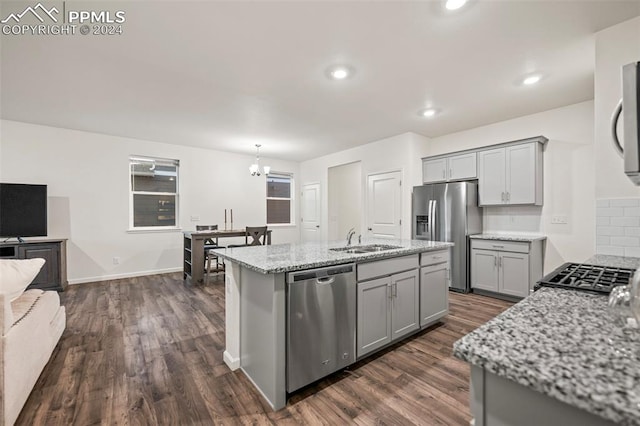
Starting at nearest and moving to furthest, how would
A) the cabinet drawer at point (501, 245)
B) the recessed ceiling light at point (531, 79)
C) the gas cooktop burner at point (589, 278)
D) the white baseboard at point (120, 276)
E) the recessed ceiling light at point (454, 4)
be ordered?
the gas cooktop burner at point (589, 278), the recessed ceiling light at point (454, 4), the recessed ceiling light at point (531, 79), the cabinet drawer at point (501, 245), the white baseboard at point (120, 276)

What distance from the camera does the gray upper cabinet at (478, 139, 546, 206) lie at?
3.88 meters

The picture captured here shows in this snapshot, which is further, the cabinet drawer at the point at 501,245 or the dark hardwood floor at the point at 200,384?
the cabinet drawer at the point at 501,245

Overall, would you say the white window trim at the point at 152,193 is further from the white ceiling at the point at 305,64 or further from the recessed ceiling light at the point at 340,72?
the recessed ceiling light at the point at 340,72

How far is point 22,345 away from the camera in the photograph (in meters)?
1.69

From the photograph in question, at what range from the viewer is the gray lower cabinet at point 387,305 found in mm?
2229

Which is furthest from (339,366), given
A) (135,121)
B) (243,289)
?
(135,121)

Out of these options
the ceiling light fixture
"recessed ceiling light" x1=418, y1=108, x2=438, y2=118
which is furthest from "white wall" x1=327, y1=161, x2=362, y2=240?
"recessed ceiling light" x1=418, y1=108, x2=438, y2=118

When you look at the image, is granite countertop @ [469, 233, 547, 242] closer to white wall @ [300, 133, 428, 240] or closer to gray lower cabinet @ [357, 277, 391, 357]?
white wall @ [300, 133, 428, 240]

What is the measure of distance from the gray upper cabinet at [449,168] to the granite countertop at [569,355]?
12.9 feet

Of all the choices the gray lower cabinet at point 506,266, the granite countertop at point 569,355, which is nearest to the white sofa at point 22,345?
the granite countertop at point 569,355

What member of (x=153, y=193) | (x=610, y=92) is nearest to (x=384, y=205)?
(x=610, y=92)

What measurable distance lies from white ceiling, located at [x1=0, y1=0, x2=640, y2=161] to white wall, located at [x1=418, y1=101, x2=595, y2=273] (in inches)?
9.9

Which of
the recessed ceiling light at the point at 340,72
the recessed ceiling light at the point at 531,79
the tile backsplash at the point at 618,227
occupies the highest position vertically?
the recessed ceiling light at the point at 531,79

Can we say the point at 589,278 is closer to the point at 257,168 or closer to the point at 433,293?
the point at 433,293
